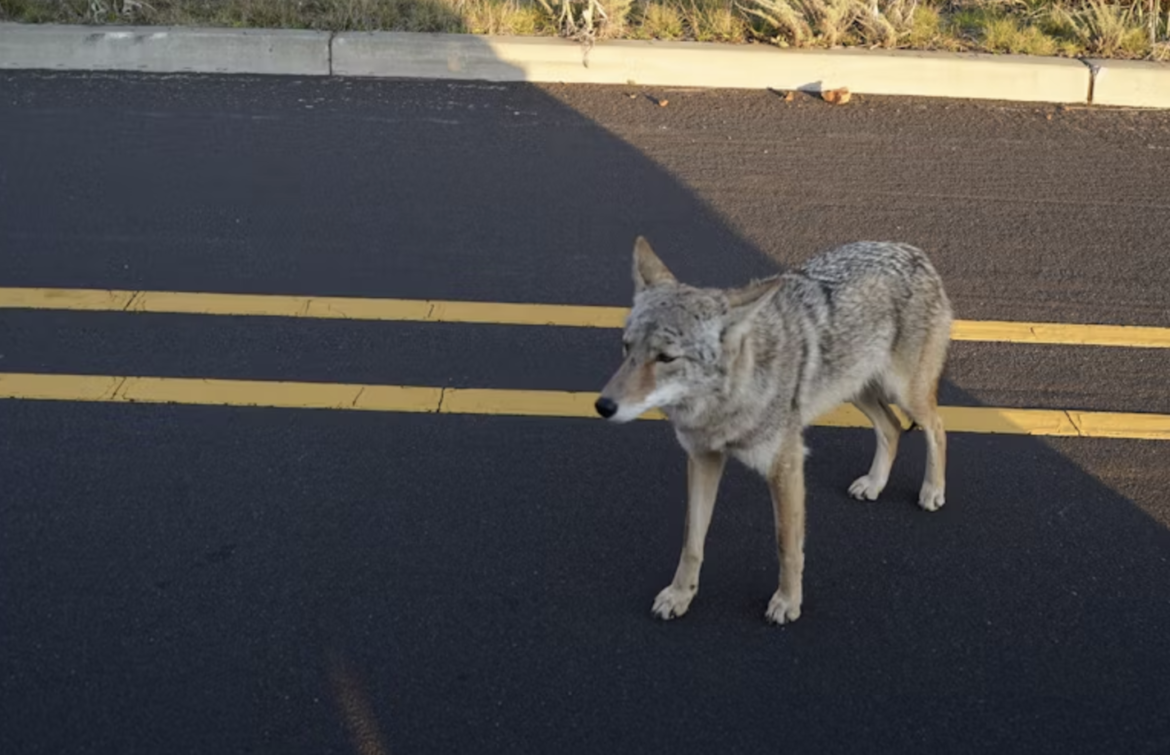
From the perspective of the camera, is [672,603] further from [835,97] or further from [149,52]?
[149,52]

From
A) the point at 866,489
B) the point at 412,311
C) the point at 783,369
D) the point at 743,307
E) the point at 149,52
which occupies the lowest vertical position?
the point at 866,489

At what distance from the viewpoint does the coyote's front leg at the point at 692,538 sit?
4480 mm

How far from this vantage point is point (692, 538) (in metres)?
4.49

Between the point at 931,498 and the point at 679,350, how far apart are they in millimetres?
1543

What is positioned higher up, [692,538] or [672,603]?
[692,538]

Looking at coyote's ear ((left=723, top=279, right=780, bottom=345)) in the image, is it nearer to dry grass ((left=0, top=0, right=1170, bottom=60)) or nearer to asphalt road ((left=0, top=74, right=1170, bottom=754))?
asphalt road ((left=0, top=74, right=1170, bottom=754))

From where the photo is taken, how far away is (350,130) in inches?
324

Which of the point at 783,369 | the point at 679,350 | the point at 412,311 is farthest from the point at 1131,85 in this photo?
the point at 679,350

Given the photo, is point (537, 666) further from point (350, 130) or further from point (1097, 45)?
point (1097, 45)

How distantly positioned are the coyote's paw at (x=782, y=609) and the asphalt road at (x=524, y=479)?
4 cm

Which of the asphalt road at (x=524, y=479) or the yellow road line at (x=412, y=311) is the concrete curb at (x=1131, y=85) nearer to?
the asphalt road at (x=524, y=479)

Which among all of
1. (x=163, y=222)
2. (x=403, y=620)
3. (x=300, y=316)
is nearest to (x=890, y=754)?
(x=403, y=620)

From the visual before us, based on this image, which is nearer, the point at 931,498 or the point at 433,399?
the point at 931,498

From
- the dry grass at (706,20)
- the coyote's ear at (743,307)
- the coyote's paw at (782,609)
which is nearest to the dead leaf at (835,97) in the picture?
the dry grass at (706,20)
